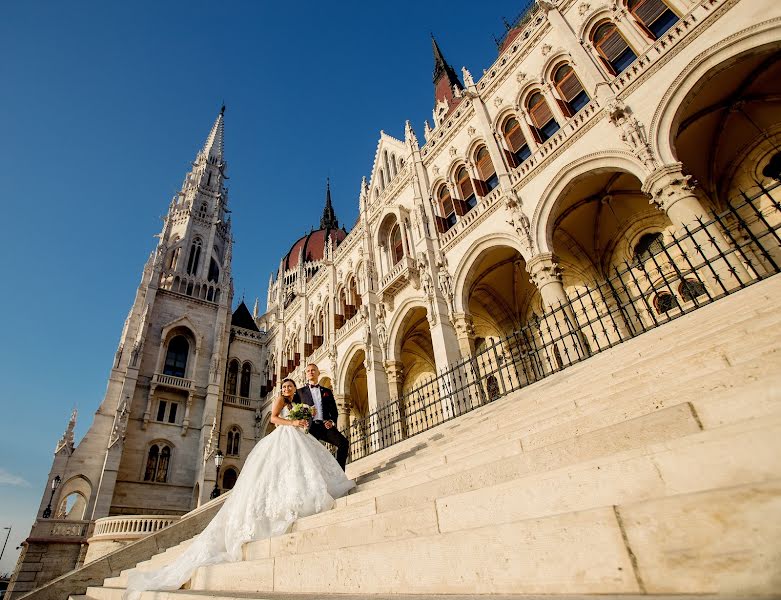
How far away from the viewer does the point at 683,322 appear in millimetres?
5430

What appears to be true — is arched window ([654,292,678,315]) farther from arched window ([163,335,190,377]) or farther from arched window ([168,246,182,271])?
arched window ([168,246,182,271])

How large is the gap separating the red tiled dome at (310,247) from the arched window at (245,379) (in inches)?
732

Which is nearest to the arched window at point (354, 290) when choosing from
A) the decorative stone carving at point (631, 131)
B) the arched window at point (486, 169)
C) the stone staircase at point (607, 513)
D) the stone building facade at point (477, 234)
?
the stone building facade at point (477, 234)

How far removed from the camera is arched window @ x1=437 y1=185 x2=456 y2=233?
1518 cm

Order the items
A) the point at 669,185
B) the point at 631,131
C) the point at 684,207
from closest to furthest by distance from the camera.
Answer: the point at 684,207
the point at 669,185
the point at 631,131

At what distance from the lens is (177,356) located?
24609 mm

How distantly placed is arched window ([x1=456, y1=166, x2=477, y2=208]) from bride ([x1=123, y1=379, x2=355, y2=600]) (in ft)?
40.1

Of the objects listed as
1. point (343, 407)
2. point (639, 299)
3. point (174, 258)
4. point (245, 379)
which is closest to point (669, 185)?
point (639, 299)

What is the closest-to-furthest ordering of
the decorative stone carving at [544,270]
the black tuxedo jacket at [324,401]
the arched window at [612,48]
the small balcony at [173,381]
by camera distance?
the black tuxedo jacket at [324,401] < the decorative stone carving at [544,270] < the arched window at [612,48] < the small balcony at [173,381]

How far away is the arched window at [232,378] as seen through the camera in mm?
25391

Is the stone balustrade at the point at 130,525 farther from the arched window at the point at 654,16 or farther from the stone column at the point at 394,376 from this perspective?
the arched window at the point at 654,16

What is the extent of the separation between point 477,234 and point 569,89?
209 inches

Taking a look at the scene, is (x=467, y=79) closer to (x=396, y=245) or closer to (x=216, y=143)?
(x=396, y=245)

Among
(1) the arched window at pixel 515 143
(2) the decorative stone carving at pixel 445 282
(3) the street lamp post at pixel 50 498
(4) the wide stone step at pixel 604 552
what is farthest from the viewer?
(3) the street lamp post at pixel 50 498
